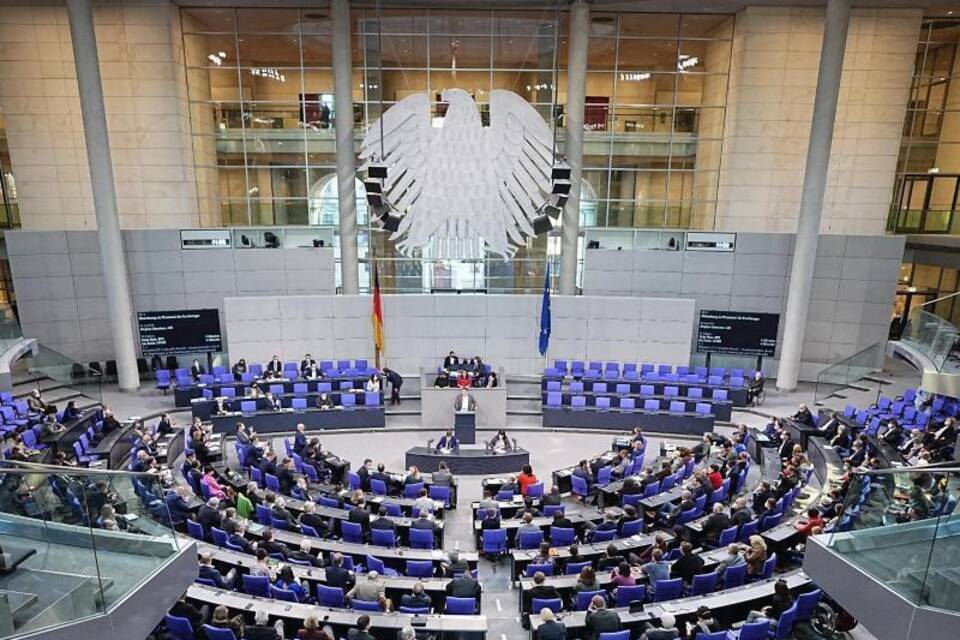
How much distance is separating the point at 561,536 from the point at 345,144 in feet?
48.6

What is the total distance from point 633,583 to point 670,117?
18202mm

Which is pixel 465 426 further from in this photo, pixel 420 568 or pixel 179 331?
pixel 179 331

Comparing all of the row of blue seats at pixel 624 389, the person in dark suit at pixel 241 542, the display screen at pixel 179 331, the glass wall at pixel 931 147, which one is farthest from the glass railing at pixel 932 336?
the display screen at pixel 179 331

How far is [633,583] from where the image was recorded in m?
8.25

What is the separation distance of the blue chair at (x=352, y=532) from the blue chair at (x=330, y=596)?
2018 mm

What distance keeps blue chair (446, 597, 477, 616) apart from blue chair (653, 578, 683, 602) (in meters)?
2.54

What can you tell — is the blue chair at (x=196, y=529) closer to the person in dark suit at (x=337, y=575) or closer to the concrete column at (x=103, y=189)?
the person in dark suit at (x=337, y=575)

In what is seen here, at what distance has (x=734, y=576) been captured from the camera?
28.1 ft

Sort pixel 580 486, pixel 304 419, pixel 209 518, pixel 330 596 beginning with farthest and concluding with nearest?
1. pixel 304 419
2. pixel 580 486
3. pixel 209 518
4. pixel 330 596

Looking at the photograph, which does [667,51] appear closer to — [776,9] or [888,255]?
[776,9]

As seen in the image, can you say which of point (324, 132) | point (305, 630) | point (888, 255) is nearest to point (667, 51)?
point (888, 255)

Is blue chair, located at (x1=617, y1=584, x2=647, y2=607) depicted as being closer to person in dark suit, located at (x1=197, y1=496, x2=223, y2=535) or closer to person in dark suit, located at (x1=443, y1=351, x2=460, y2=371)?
person in dark suit, located at (x1=197, y1=496, x2=223, y2=535)

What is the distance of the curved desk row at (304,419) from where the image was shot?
53.2 ft

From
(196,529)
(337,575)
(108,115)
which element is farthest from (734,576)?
(108,115)
